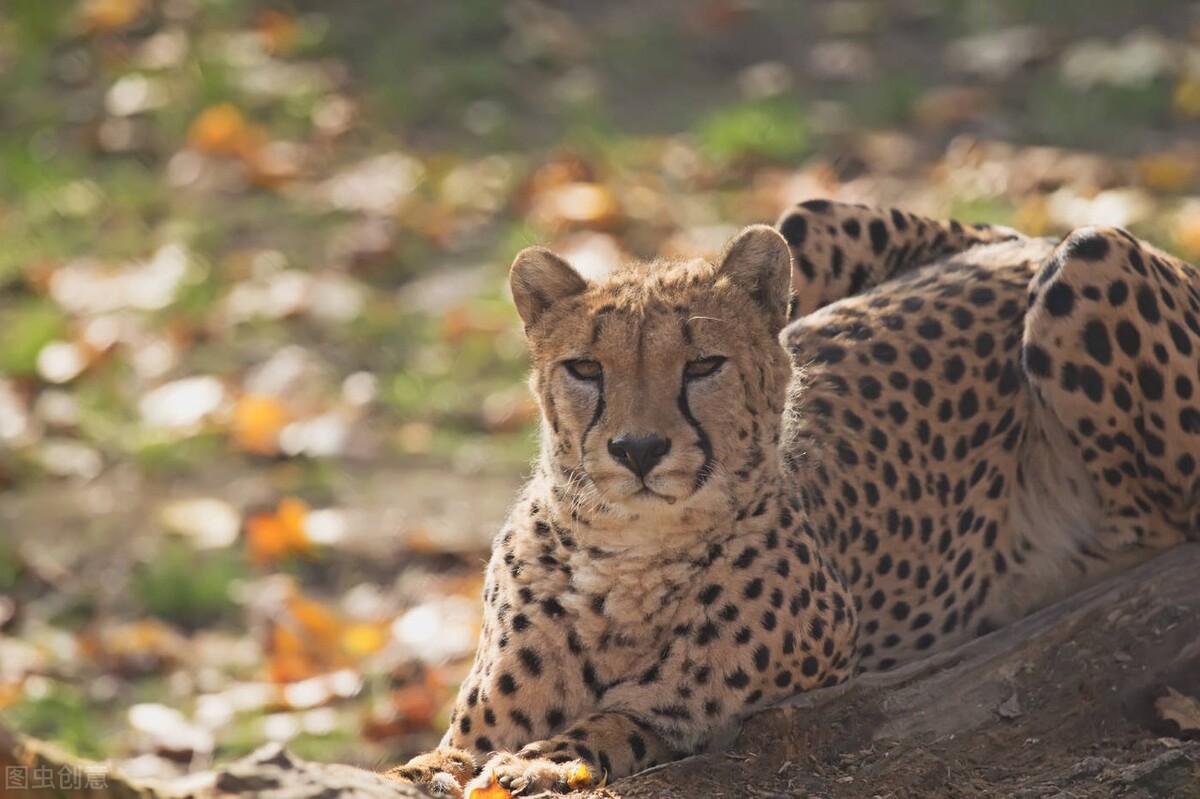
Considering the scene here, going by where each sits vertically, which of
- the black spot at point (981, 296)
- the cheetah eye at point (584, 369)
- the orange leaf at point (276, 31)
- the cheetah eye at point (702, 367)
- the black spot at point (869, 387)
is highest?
the orange leaf at point (276, 31)

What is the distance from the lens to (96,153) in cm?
923

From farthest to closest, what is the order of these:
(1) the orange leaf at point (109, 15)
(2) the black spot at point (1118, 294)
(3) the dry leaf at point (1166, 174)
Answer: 1. (1) the orange leaf at point (109, 15)
2. (3) the dry leaf at point (1166, 174)
3. (2) the black spot at point (1118, 294)

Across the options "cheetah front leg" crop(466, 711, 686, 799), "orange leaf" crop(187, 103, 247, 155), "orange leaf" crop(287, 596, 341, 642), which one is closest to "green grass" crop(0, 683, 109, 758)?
"orange leaf" crop(287, 596, 341, 642)

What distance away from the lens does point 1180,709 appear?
371 cm

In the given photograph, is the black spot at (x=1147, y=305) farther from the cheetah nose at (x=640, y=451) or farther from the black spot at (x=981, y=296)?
the cheetah nose at (x=640, y=451)

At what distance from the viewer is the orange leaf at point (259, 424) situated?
6855mm

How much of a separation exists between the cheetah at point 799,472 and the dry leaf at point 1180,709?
21.8 inches

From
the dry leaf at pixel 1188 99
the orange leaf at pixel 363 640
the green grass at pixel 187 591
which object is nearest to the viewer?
the orange leaf at pixel 363 640

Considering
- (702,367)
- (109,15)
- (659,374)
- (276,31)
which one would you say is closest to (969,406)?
(702,367)

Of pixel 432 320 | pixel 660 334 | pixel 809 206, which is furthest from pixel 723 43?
pixel 660 334

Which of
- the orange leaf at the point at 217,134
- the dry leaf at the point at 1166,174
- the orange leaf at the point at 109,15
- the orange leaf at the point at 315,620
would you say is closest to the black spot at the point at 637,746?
the orange leaf at the point at 315,620

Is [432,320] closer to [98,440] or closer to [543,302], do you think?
[98,440]

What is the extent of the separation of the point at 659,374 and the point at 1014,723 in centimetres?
105

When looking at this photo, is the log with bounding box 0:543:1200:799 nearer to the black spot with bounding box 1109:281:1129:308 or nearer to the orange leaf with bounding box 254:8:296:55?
the black spot with bounding box 1109:281:1129:308
